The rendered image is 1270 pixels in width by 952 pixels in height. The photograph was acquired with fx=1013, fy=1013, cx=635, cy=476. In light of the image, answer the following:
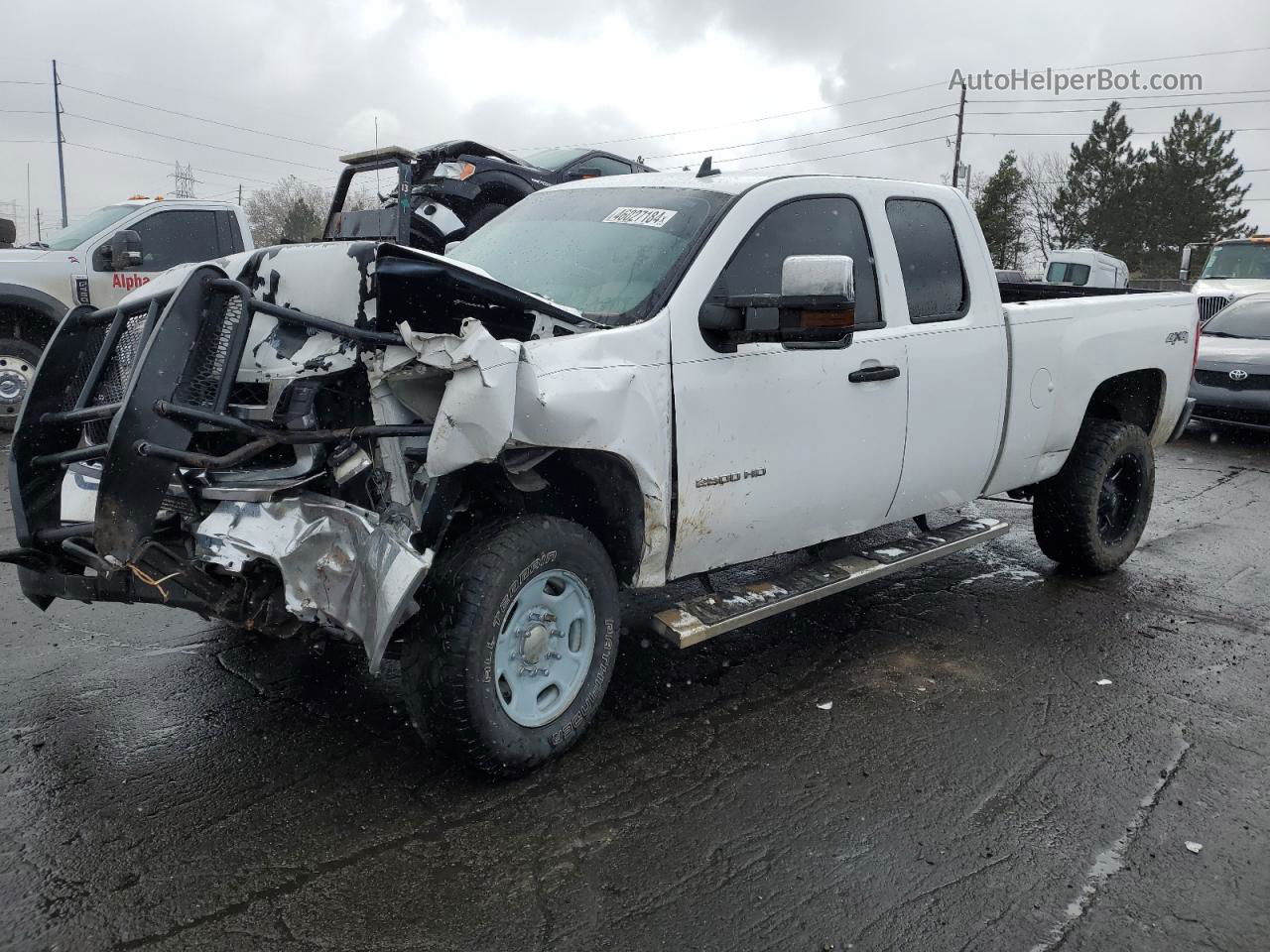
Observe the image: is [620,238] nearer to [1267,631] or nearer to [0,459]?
[1267,631]

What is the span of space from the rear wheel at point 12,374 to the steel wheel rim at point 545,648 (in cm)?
799

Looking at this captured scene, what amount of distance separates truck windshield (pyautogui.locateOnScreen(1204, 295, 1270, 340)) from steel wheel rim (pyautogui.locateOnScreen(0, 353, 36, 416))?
41.4ft

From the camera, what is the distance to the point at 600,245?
4008mm

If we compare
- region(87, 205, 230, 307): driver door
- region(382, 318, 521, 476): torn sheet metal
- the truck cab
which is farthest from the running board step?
the truck cab

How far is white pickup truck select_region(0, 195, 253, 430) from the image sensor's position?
369 inches

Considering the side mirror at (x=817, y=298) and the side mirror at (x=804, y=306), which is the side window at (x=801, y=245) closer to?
the side mirror at (x=804, y=306)

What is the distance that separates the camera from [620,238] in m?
3.99

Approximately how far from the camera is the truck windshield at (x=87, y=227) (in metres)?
9.86

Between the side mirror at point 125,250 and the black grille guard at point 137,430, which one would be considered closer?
the black grille guard at point 137,430

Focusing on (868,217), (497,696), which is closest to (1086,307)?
(868,217)

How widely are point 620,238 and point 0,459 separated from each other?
285 inches

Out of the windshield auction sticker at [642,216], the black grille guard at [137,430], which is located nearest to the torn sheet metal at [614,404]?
the black grille guard at [137,430]

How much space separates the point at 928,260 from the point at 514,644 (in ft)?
8.79

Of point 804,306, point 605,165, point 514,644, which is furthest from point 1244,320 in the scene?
point 514,644
